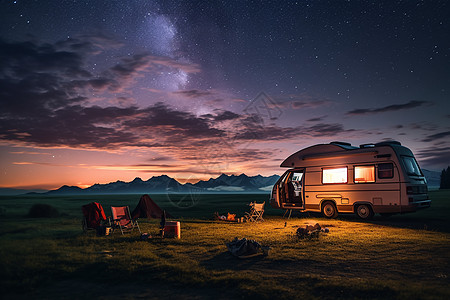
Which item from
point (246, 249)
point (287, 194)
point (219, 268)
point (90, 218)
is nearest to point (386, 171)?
point (287, 194)

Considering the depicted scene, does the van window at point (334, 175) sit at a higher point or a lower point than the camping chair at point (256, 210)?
higher

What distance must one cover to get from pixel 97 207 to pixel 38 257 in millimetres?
4277

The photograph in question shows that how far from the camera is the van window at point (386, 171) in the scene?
38.5ft

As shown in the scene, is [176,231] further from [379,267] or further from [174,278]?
[379,267]

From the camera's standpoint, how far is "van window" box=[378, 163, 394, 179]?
463 inches

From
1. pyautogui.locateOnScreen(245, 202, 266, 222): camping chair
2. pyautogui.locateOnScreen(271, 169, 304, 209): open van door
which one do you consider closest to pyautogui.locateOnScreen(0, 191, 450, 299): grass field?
pyautogui.locateOnScreen(245, 202, 266, 222): camping chair

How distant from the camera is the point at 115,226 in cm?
1013

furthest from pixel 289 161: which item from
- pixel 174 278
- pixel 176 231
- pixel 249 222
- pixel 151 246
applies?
pixel 174 278

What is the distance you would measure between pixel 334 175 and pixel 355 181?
0.99 m

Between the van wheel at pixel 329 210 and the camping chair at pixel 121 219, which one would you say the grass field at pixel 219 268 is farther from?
the van wheel at pixel 329 210

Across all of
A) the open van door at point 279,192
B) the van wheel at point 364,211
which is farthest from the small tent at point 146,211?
the van wheel at point 364,211

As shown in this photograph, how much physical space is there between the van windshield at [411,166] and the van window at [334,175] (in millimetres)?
2319

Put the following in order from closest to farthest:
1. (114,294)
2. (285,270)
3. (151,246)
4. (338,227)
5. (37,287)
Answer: (114,294) → (37,287) → (285,270) → (151,246) → (338,227)

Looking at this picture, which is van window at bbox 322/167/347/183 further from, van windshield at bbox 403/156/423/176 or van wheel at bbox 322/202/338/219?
van windshield at bbox 403/156/423/176
